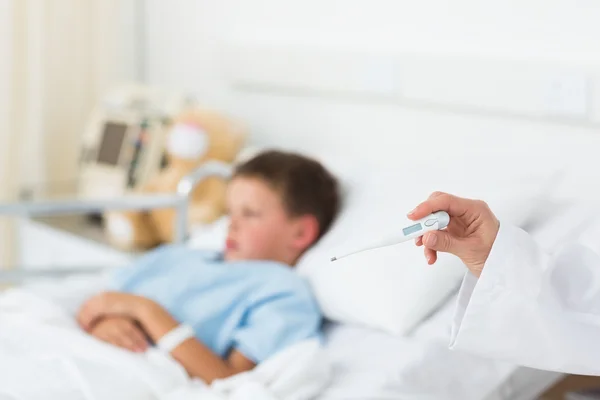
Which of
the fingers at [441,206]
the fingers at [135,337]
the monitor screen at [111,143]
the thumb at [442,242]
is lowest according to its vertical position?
the fingers at [135,337]

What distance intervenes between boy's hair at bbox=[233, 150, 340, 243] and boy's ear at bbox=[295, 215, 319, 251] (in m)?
0.01

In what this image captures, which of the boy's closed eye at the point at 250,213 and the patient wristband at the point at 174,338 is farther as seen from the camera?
the boy's closed eye at the point at 250,213

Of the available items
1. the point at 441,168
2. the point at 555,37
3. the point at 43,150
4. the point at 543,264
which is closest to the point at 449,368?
the point at 543,264

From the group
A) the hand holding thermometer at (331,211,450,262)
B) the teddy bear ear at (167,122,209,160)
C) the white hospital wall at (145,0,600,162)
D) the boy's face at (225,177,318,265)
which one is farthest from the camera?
the teddy bear ear at (167,122,209,160)

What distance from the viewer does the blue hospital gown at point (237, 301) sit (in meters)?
1.63

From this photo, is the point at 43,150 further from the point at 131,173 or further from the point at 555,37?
the point at 555,37

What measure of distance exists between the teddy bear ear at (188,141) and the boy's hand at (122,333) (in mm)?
876

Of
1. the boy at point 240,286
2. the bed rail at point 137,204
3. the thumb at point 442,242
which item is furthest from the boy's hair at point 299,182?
the thumb at point 442,242

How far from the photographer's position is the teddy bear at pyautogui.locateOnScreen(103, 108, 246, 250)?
254 centimetres

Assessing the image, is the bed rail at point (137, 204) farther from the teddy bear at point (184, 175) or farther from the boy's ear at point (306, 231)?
the boy's ear at point (306, 231)

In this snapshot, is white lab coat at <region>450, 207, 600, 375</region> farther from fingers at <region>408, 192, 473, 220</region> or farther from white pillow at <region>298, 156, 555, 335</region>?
white pillow at <region>298, 156, 555, 335</region>

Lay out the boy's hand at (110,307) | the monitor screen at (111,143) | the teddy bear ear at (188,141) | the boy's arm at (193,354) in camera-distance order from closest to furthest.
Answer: the boy's arm at (193,354), the boy's hand at (110,307), the teddy bear ear at (188,141), the monitor screen at (111,143)

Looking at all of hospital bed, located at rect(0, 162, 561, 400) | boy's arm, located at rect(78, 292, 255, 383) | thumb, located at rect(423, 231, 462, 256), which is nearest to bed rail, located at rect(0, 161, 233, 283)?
boy's arm, located at rect(78, 292, 255, 383)

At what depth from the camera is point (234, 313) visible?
1.71 meters
